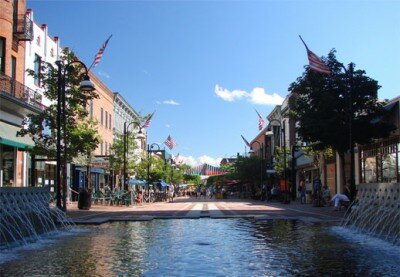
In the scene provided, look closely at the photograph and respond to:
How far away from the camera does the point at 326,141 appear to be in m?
27.6

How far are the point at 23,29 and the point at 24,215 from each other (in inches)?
818

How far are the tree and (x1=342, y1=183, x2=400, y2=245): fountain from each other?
31.2 ft

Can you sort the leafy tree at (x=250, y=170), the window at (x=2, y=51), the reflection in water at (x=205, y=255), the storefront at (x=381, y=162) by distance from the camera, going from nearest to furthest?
1. the reflection in water at (x=205, y=255)
2. the window at (x=2, y=51)
3. the storefront at (x=381, y=162)
4. the leafy tree at (x=250, y=170)

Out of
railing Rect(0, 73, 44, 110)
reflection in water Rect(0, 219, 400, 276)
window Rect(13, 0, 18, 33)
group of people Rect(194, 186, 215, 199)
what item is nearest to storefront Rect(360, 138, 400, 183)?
Answer: reflection in water Rect(0, 219, 400, 276)

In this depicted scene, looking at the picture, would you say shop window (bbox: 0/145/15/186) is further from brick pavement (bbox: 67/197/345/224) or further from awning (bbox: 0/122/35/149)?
brick pavement (bbox: 67/197/345/224)

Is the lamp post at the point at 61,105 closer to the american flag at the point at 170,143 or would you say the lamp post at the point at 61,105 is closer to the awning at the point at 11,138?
the awning at the point at 11,138

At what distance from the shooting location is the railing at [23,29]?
31.6 metres

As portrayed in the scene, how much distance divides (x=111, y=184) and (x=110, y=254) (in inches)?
2103

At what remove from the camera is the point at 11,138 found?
2800cm

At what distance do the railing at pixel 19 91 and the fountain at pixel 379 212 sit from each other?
1841cm

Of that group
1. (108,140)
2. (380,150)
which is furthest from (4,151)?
(108,140)

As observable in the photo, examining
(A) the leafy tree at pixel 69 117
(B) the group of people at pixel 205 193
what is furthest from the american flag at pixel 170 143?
(A) the leafy tree at pixel 69 117

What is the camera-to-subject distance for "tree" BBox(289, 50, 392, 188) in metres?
27.0

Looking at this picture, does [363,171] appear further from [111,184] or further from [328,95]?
[111,184]
